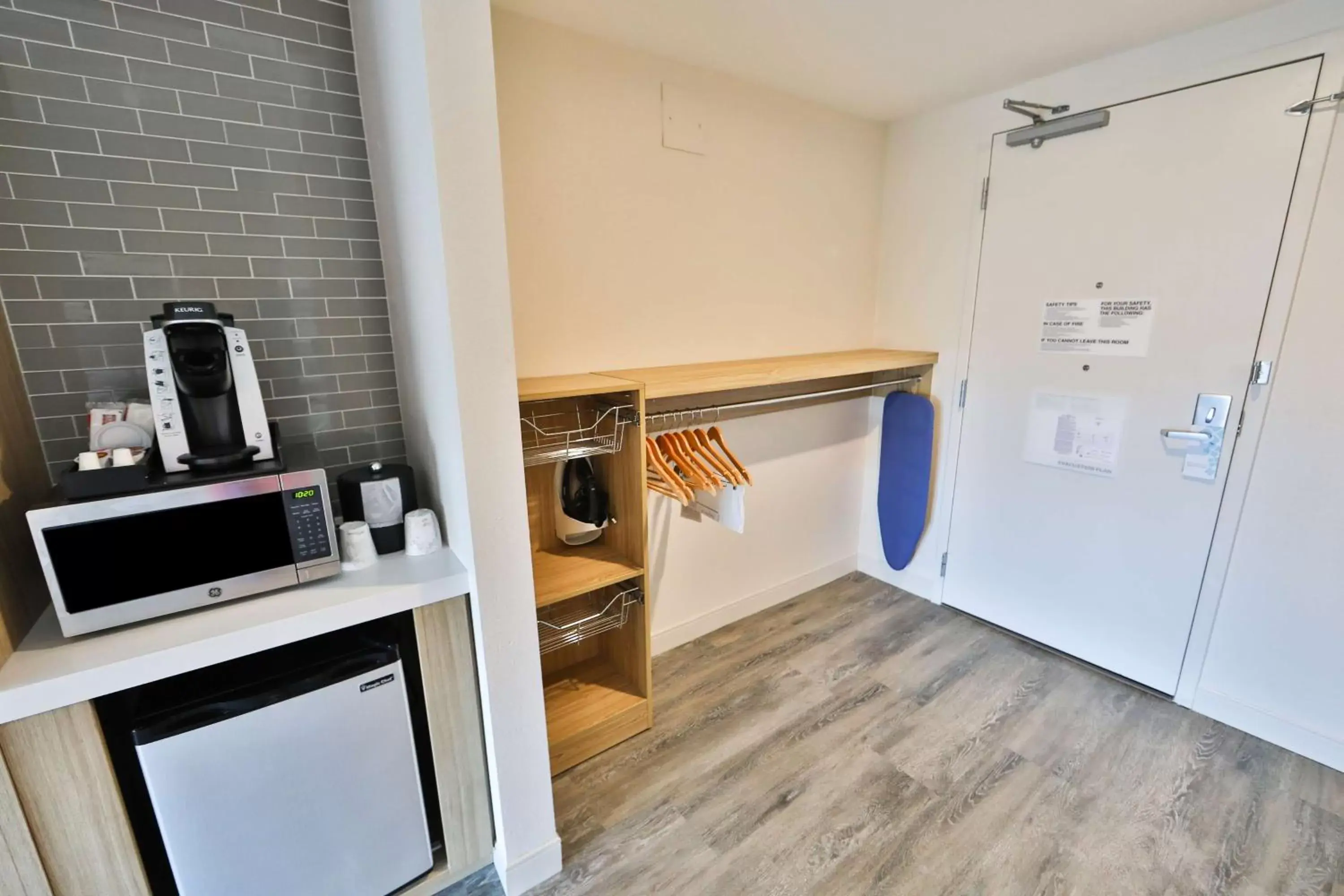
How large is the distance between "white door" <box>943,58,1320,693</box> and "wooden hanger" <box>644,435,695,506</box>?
4.89ft

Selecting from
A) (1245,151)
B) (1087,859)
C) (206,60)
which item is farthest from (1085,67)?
(206,60)

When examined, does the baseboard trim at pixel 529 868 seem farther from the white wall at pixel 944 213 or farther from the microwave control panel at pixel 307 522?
the white wall at pixel 944 213

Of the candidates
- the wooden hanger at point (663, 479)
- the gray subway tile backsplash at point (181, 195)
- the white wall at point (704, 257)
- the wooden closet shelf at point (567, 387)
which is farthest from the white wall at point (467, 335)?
the wooden hanger at point (663, 479)

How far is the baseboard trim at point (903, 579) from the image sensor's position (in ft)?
9.26

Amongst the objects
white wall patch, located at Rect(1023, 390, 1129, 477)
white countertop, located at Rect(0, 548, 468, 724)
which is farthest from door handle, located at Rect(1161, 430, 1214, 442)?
white countertop, located at Rect(0, 548, 468, 724)

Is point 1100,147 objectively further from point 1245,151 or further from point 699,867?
point 699,867

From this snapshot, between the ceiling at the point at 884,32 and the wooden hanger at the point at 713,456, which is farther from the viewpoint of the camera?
the wooden hanger at the point at 713,456

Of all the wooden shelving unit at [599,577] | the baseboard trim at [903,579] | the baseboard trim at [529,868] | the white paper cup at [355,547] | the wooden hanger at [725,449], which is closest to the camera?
the white paper cup at [355,547]

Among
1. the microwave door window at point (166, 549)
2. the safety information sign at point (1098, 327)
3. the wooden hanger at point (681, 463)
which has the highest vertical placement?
the safety information sign at point (1098, 327)

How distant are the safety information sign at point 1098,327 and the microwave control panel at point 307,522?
2577 millimetres

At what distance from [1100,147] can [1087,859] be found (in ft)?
7.61

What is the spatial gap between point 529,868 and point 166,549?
3.77ft

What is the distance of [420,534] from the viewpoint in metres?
1.38

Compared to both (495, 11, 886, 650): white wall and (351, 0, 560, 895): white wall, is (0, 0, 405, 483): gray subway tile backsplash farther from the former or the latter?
(495, 11, 886, 650): white wall
